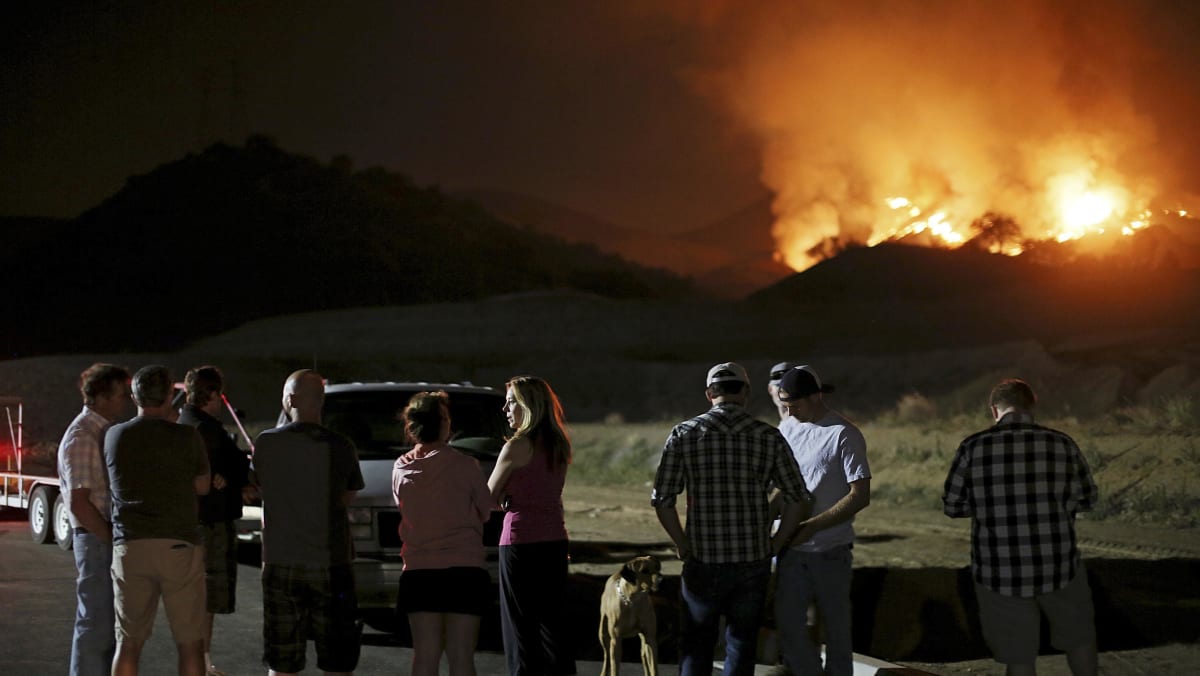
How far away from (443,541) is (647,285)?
499ft

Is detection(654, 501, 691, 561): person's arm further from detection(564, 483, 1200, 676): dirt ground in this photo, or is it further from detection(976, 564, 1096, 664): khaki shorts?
detection(564, 483, 1200, 676): dirt ground

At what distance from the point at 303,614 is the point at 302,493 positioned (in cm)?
57

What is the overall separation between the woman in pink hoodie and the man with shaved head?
0.36 metres

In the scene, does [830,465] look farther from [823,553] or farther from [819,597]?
[819,597]

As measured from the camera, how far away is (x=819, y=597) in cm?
704

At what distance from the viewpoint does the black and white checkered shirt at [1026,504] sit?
641 centimetres

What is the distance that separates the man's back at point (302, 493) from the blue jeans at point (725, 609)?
5.34ft

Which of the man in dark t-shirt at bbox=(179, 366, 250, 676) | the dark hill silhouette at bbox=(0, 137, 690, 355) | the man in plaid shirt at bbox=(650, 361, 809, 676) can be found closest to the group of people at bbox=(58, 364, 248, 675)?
the man in dark t-shirt at bbox=(179, 366, 250, 676)

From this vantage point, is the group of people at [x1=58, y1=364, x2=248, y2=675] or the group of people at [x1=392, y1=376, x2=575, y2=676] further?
the group of people at [x1=58, y1=364, x2=248, y2=675]

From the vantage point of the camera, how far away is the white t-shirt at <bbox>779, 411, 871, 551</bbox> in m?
7.02

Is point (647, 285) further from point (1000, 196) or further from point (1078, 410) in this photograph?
point (1078, 410)

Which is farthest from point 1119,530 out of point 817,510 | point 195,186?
point 195,186

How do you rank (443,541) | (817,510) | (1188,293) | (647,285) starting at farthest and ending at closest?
(647,285) → (1188,293) → (817,510) → (443,541)

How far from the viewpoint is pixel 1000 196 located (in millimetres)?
81125
